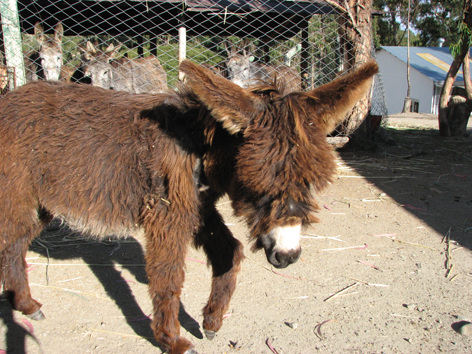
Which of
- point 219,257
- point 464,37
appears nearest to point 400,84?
point 464,37

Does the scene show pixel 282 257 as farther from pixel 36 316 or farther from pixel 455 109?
pixel 455 109

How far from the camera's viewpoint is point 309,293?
3.04m

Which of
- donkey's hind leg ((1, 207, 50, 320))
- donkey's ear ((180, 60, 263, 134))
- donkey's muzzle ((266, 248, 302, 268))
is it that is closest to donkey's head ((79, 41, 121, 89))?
donkey's hind leg ((1, 207, 50, 320))

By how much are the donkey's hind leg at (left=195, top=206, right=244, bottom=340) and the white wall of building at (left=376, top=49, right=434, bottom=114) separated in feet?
99.7

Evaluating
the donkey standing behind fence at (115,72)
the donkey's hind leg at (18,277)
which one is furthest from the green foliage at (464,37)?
the donkey's hind leg at (18,277)

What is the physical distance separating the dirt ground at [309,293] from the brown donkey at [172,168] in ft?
1.00

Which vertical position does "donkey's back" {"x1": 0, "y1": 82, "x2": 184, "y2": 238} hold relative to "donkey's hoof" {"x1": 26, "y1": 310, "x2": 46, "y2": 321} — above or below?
above

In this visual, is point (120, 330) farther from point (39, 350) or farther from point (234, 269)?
point (234, 269)

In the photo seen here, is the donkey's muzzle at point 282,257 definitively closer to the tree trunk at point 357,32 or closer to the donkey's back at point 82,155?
the donkey's back at point 82,155

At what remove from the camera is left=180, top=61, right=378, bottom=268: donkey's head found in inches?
69.5

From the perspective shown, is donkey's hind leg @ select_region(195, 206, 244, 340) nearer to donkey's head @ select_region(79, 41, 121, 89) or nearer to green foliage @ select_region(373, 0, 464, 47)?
donkey's head @ select_region(79, 41, 121, 89)

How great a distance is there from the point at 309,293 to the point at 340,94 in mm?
1821

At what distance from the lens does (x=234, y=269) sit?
2648mm

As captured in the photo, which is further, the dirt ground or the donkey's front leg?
the dirt ground
